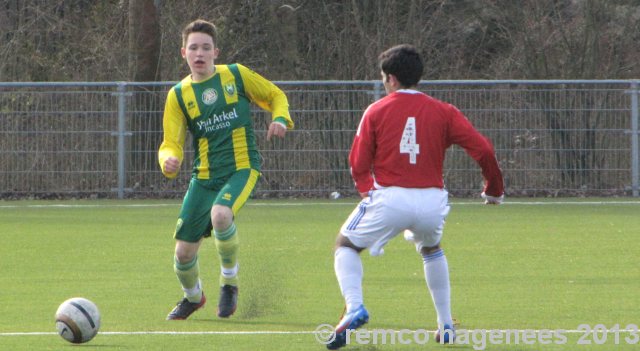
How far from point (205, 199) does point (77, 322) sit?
61.9 inches

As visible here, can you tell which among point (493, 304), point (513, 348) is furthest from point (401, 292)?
point (513, 348)

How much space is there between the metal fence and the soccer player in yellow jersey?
11225 millimetres

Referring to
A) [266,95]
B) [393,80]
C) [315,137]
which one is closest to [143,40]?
[315,137]

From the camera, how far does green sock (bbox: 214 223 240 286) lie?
28.4 feet

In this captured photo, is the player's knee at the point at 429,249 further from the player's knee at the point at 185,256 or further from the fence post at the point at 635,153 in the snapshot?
the fence post at the point at 635,153

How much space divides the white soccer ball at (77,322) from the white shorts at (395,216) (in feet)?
5.06

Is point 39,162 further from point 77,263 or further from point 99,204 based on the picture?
point 77,263

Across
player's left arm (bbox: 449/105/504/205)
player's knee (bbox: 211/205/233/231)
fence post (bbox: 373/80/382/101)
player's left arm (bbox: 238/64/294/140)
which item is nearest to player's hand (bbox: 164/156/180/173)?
player's knee (bbox: 211/205/233/231)

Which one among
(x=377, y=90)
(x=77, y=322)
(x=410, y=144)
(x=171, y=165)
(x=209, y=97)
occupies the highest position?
(x=377, y=90)

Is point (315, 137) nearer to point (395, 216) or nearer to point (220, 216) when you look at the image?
point (220, 216)

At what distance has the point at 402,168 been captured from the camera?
711 cm

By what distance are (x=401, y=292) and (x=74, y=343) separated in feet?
9.94

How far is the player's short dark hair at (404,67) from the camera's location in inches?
284

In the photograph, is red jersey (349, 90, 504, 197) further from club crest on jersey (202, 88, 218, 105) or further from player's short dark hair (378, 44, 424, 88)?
club crest on jersey (202, 88, 218, 105)
